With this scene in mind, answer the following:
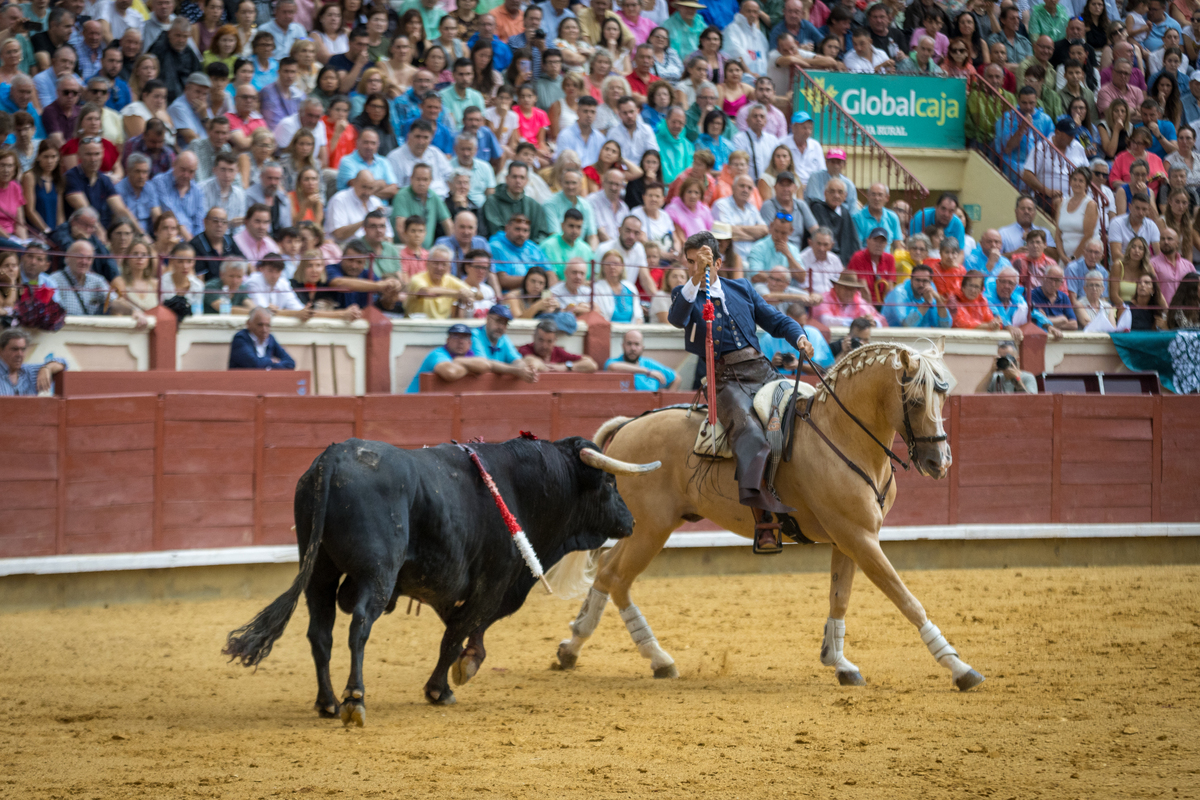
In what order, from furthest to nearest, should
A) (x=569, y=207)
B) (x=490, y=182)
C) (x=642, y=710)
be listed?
(x=490, y=182), (x=569, y=207), (x=642, y=710)

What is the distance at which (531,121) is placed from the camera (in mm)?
12320

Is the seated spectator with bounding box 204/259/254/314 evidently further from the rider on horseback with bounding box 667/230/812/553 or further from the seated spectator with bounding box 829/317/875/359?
the seated spectator with bounding box 829/317/875/359

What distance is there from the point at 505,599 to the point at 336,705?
3.23 ft

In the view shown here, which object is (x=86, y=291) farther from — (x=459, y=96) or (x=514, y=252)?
(x=459, y=96)

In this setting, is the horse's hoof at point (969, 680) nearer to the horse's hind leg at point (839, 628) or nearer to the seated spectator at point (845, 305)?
the horse's hind leg at point (839, 628)

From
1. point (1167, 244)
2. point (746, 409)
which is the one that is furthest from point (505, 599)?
point (1167, 244)

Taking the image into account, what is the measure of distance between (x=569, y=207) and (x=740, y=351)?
16.0 feet

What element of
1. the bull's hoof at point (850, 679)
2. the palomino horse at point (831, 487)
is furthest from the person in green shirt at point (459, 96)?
the bull's hoof at point (850, 679)

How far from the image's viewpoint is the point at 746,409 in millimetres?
6801

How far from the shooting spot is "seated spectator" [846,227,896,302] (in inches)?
468

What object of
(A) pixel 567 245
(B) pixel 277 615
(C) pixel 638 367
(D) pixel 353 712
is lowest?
(D) pixel 353 712

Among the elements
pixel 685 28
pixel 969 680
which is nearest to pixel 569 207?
pixel 685 28

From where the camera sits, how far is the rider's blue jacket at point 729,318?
6.76m

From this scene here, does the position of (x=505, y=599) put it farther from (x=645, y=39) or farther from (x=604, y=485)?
(x=645, y=39)
